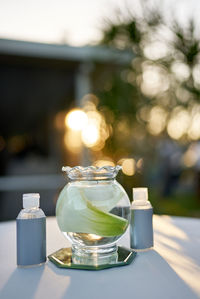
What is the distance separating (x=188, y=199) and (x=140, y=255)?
22.5 ft

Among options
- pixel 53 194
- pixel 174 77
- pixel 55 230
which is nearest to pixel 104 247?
pixel 55 230

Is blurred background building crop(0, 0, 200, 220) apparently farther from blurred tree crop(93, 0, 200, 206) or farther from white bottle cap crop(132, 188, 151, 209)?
white bottle cap crop(132, 188, 151, 209)

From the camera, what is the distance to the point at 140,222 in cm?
75

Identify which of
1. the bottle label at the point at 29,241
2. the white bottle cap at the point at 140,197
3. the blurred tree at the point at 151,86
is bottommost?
the bottle label at the point at 29,241

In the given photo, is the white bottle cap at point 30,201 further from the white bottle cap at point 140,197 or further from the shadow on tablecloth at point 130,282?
the white bottle cap at point 140,197

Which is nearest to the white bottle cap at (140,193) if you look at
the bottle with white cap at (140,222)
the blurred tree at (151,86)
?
the bottle with white cap at (140,222)

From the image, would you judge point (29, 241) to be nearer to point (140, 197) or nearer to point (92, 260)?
point (92, 260)

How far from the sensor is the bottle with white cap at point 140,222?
751mm

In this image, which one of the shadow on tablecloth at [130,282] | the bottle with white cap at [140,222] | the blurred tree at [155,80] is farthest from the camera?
the blurred tree at [155,80]

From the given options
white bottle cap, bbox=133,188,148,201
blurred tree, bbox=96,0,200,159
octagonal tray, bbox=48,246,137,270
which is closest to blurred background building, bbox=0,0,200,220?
blurred tree, bbox=96,0,200,159

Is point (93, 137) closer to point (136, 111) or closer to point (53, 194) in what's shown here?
point (136, 111)

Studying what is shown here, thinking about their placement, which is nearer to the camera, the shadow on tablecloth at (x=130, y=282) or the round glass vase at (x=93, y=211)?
the shadow on tablecloth at (x=130, y=282)

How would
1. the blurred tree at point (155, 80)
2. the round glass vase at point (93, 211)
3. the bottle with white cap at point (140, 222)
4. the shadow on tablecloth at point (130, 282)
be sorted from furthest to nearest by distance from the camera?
1. the blurred tree at point (155, 80)
2. the bottle with white cap at point (140, 222)
3. the round glass vase at point (93, 211)
4. the shadow on tablecloth at point (130, 282)

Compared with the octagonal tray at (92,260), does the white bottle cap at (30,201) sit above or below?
above
